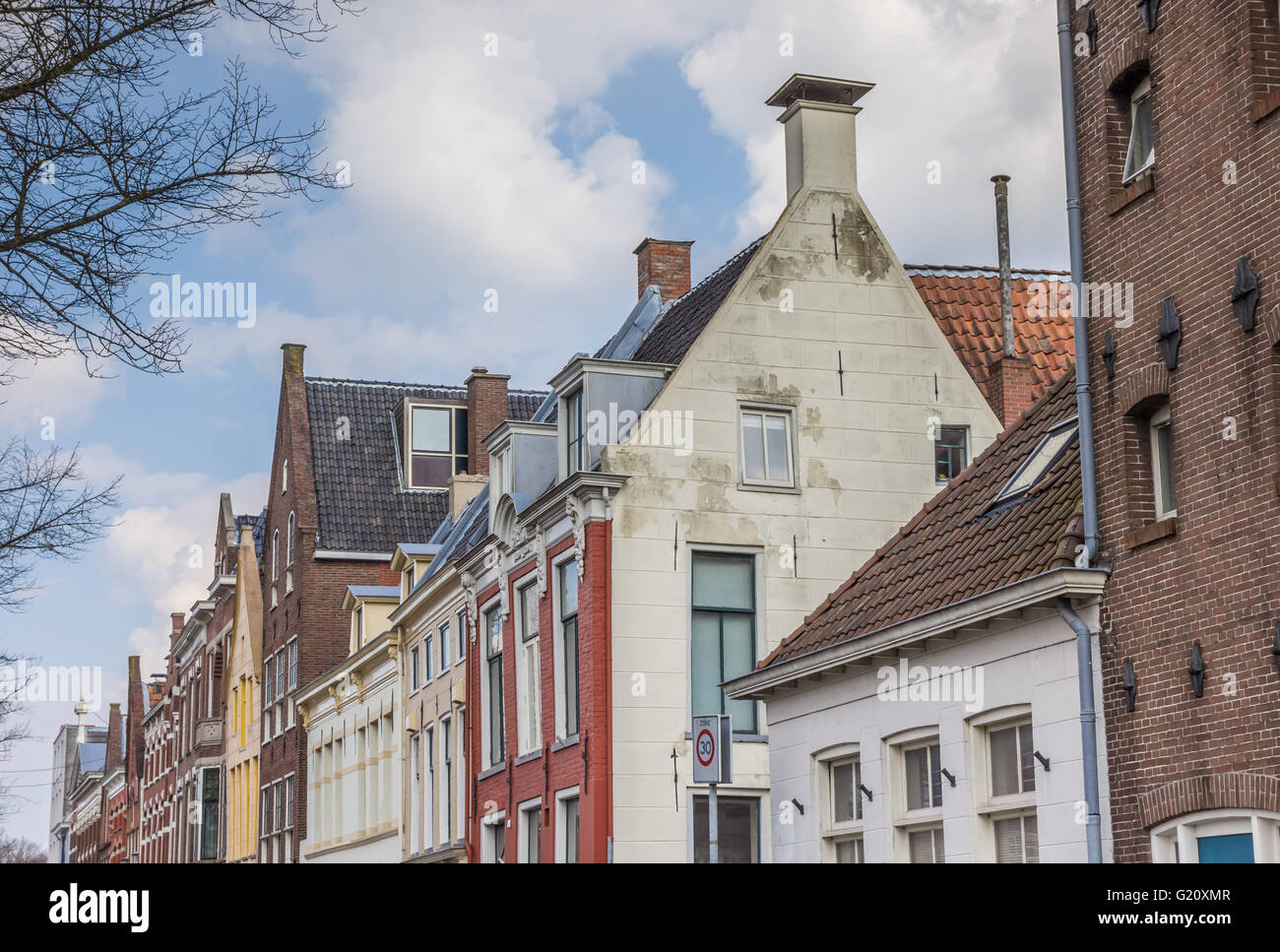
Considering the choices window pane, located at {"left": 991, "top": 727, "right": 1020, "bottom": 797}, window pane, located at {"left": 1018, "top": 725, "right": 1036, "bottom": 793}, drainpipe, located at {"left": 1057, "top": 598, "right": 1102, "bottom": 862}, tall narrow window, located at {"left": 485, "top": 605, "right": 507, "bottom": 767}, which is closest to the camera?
drainpipe, located at {"left": 1057, "top": 598, "right": 1102, "bottom": 862}

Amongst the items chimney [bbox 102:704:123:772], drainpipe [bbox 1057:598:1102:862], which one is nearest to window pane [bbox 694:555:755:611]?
drainpipe [bbox 1057:598:1102:862]

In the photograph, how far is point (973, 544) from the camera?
60.0 ft

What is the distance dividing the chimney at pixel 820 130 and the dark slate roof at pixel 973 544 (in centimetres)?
881

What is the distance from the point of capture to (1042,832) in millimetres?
15594

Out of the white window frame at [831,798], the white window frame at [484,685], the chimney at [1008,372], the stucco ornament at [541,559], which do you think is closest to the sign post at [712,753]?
the white window frame at [831,798]

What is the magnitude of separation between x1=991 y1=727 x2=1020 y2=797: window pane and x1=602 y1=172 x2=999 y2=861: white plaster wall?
8.98 meters

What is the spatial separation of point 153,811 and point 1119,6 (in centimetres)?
7311

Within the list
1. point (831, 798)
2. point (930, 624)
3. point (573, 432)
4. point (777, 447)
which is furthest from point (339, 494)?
point (930, 624)

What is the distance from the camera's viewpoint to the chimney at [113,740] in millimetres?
113188

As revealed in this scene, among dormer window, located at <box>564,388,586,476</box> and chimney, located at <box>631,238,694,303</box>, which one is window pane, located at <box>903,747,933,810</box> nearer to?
dormer window, located at <box>564,388,586,476</box>

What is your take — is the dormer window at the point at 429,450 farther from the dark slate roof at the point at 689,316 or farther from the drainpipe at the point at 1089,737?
the drainpipe at the point at 1089,737

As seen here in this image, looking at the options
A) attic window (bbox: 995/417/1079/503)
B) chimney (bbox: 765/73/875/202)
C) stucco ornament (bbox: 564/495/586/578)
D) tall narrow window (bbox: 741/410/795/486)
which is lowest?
attic window (bbox: 995/417/1079/503)

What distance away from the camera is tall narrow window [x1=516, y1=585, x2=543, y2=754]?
95.1ft

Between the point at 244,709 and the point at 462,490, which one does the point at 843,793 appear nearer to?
the point at 462,490
